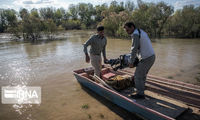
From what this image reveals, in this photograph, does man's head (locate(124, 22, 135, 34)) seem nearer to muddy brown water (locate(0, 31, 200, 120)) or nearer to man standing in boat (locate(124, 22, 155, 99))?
man standing in boat (locate(124, 22, 155, 99))

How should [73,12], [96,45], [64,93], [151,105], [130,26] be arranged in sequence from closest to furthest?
[130,26] < [151,105] < [96,45] < [64,93] < [73,12]

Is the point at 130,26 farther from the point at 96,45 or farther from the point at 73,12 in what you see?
the point at 73,12

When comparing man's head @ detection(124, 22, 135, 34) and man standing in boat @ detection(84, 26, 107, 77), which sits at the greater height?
man's head @ detection(124, 22, 135, 34)

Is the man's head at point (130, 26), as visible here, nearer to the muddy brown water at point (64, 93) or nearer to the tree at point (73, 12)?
the muddy brown water at point (64, 93)

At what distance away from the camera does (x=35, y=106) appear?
526 cm

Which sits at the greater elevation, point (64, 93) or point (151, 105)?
point (151, 105)

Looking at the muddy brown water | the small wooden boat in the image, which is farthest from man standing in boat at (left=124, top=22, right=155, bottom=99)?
the muddy brown water

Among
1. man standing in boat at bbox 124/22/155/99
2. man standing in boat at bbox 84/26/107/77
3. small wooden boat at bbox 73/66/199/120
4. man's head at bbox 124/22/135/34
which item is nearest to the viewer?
small wooden boat at bbox 73/66/199/120

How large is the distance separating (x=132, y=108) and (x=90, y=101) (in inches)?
73.4

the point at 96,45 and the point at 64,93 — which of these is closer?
the point at 96,45

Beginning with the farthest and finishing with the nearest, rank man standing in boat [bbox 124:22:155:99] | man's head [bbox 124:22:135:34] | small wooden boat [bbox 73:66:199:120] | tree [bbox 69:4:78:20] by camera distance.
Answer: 1. tree [bbox 69:4:78:20]
2. man's head [bbox 124:22:135:34]
3. man standing in boat [bbox 124:22:155:99]
4. small wooden boat [bbox 73:66:199:120]

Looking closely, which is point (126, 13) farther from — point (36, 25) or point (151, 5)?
point (36, 25)

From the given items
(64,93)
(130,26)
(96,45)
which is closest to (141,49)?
(130,26)

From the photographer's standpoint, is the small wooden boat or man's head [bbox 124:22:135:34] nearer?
the small wooden boat
